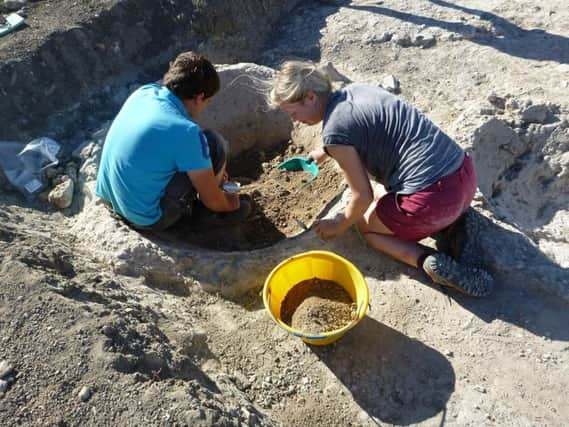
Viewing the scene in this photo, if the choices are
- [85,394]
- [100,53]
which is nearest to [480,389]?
[85,394]

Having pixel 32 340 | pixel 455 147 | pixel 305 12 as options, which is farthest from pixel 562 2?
pixel 32 340

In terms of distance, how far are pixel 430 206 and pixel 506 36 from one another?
2.74m

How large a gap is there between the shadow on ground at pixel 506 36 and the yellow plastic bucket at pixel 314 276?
2856 millimetres

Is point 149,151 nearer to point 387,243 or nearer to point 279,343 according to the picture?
point 279,343

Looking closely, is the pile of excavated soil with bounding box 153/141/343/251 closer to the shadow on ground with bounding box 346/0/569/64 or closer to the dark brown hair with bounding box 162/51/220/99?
the dark brown hair with bounding box 162/51/220/99

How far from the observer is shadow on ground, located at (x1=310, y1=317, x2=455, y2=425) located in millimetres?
2467

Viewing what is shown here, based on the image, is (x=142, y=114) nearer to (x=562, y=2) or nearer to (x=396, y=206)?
(x=396, y=206)

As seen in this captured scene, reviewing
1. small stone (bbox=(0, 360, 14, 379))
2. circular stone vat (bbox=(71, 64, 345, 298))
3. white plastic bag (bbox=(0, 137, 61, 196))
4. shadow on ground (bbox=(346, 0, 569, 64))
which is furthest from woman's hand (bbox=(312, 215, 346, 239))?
shadow on ground (bbox=(346, 0, 569, 64))

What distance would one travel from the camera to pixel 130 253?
2.89 m

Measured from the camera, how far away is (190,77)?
2.70 meters

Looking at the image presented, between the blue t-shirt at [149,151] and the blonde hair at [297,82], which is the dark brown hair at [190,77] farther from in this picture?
the blonde hair at [297,82]

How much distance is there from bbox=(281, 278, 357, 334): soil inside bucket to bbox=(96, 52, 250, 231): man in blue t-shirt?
663 millimetres

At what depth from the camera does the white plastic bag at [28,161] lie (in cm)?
338

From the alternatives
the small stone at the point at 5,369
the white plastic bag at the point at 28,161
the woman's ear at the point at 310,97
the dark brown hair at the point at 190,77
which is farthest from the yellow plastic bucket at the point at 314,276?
the white plastic bag at the point at 28,161
